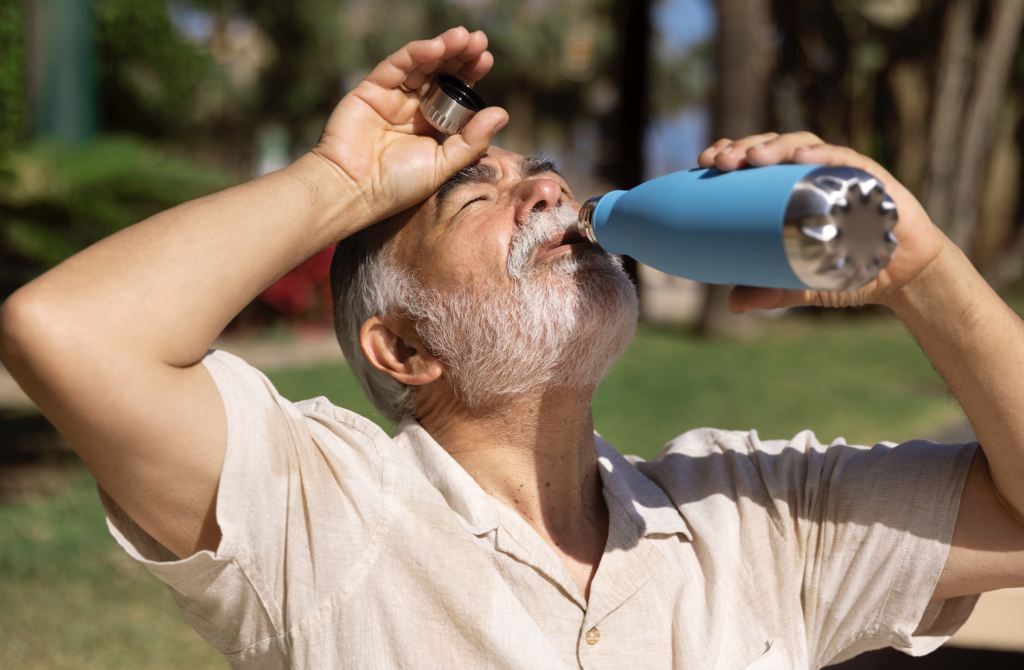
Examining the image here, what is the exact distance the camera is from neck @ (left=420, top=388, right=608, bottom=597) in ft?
6.30

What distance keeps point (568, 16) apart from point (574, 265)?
144 feet

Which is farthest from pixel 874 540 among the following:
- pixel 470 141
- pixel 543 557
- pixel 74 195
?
pixel 74 195

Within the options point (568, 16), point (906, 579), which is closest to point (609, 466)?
point (906, 579)

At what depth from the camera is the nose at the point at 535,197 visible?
1.93 m

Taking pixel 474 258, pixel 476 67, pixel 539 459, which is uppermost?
pixel 476 67

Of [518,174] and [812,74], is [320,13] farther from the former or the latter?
[518,174]

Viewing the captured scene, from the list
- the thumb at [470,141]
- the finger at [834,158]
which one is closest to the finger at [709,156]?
the finger at [834,158]

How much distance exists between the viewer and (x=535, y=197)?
76.3 inches

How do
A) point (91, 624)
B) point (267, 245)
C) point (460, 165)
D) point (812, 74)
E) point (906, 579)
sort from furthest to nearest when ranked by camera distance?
point (812, 74) → point (91, 624) → point (460, 165) → point (906, 579) → point (267, 245)

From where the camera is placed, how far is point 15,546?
4.65 m

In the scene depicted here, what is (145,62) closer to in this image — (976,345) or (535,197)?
(535,197)

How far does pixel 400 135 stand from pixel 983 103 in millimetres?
15039

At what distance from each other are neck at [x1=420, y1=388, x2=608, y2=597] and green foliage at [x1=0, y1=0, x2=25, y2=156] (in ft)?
13.9

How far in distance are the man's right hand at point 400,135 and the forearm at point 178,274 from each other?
0.61 ft
